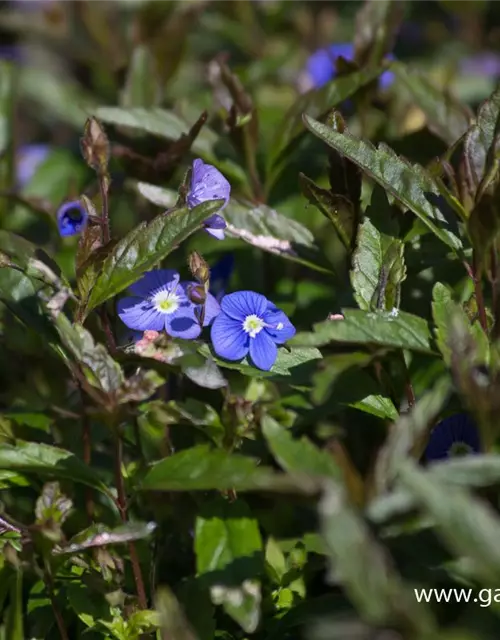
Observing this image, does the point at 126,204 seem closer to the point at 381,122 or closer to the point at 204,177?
the point at 381,122

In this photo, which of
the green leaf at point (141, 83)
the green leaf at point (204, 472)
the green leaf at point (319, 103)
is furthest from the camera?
the green leaf at point (141, 83)

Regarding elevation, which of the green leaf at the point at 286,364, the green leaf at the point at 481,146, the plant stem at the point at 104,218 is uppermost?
the green leaf at the point at 481,146

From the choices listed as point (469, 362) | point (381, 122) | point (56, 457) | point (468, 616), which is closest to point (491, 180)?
point (469, 362)

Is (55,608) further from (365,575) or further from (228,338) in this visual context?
(365,575)

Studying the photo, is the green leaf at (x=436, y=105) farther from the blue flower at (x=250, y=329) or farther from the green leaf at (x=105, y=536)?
the green leaf at (x=105, y=536)

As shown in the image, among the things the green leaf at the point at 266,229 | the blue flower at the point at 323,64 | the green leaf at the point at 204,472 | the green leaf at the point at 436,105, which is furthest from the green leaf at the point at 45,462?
the blue flower at the point at 323,64

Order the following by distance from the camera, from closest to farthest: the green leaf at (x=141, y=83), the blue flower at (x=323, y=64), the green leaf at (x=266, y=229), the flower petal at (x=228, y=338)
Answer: the flower petal at (x=228, y=338), the green leaf at (x=266, y=229), the green leaf at (x=141, y=83), the blue flower at (x=323, y=64)
